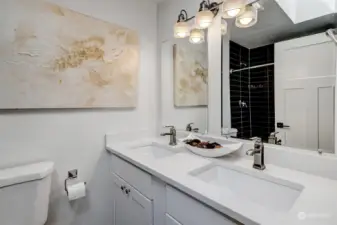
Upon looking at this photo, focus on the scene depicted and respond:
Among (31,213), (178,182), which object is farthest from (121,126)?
(178,182)

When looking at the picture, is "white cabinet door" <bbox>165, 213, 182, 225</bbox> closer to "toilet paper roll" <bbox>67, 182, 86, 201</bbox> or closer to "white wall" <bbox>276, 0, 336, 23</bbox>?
"toilet paper roll" <bbox>67, 182, 86, 201</bbox>

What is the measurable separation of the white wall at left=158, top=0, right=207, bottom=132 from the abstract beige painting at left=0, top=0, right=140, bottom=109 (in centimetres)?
30

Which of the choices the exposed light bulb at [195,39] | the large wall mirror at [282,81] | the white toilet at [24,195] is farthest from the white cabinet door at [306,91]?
the white toilet at [24,195]

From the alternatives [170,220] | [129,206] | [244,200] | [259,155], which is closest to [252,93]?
[259,155]

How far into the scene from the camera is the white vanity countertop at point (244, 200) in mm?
595

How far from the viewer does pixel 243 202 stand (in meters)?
0.69

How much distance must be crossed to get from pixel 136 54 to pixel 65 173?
3.62 ft

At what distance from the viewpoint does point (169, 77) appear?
1856 millimetres

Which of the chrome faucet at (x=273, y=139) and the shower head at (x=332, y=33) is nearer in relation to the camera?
the shower head at (x=332, y=33)

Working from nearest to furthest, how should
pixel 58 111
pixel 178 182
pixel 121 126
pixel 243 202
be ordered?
pixel 243 202 < pixel 178 182 < pixel 58 111 < pixel 121 126

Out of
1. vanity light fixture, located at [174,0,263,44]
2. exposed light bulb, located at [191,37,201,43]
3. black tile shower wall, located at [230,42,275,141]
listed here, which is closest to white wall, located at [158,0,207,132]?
vanity light fixture, located at [174,0,263,44]

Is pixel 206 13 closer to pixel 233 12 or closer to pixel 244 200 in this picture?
pixel 233 12

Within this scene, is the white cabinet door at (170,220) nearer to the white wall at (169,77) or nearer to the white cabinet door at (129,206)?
the white cabinet door at (129,206)

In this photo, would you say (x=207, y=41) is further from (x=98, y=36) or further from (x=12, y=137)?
(x=12, y=137)
